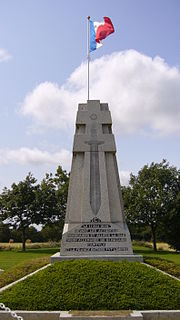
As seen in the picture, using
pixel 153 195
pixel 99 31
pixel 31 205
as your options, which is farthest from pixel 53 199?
pixel 99 31

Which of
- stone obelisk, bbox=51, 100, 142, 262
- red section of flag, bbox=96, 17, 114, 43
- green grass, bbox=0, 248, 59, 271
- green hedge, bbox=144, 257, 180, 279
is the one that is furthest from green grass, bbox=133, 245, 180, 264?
red section of flag, bbox=96, 17, 114, 43

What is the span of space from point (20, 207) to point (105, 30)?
24.2 m

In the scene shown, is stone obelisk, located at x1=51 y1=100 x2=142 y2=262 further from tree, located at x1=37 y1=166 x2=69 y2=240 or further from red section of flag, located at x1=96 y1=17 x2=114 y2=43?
tree, located at x1=37 y1=166 x2=69 y2=240

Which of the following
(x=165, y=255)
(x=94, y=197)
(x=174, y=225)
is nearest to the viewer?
(x=94, y=197)

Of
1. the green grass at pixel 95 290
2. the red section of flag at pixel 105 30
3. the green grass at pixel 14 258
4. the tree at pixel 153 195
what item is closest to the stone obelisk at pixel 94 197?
the green grass at pixel 95 290

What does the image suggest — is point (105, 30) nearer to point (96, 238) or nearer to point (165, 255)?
point (96, 238)

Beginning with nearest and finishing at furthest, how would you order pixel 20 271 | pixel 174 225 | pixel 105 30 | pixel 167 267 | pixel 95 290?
pixel 95 290 → pixel 20 271 → pixel 167 267 → pixel 105 30 → pixel 174 225

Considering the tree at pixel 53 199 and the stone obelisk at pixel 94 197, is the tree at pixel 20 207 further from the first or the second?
the stone obelisk at pixel 94 197

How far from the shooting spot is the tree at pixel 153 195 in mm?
32206

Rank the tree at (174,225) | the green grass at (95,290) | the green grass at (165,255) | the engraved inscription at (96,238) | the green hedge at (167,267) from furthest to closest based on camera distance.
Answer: the tree at (174,225)
the green grass at (165,255)
the engraved inscription at (96,238)
the green hedge at (167,267)
the green grass at (95,290)

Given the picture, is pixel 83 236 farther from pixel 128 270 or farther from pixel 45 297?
pixel 45 297

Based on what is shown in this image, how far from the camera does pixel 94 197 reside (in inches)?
481

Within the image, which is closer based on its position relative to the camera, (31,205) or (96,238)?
(96,238)

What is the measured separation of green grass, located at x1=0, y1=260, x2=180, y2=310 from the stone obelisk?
1565mm
